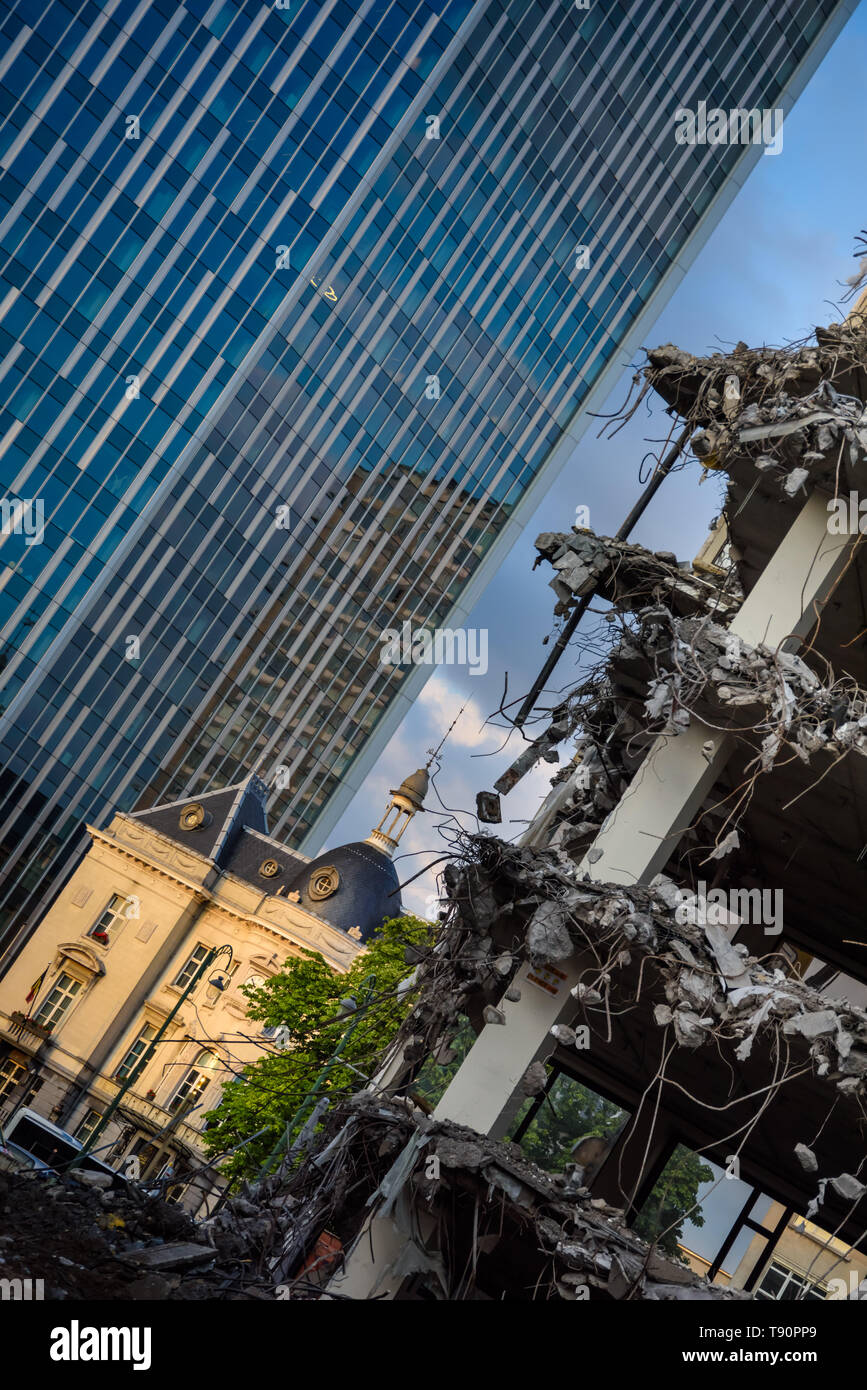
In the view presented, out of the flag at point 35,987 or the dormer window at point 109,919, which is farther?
the dormer window at point 109,919

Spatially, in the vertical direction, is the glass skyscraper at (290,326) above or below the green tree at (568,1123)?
above

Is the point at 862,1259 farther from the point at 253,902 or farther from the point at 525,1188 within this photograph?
the point at 253,902

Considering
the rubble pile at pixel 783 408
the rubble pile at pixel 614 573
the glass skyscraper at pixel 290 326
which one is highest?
the glass skyscraper at pixel 290 326

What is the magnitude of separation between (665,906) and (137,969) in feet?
157

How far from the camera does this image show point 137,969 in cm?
5509

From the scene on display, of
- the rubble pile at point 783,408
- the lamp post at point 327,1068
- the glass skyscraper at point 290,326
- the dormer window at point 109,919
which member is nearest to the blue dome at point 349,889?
the dormer window at point 109,919

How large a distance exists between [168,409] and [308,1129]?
66597 millimetres

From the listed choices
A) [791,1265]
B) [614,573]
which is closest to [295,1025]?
[791,1265]

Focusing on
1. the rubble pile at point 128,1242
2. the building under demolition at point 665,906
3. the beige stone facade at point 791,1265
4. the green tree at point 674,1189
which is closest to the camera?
the rubble pile at point 128,1242

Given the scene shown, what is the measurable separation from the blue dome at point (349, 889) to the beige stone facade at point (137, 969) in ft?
2.58

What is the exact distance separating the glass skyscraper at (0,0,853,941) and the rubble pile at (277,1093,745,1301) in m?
64.8

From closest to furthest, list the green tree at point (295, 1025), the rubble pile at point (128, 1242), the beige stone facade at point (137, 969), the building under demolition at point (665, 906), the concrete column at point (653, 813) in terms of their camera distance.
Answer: the rubble pile at point (128, 1242), the building under demolition at point (665, 906), the concrete column at point (653, 813), the green tree at point (295, 1025), the beige stone facade at point (137, 969)

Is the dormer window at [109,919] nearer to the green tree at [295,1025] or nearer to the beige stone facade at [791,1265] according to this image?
the green tree at [295,1025]

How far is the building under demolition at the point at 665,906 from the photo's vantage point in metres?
9.95
